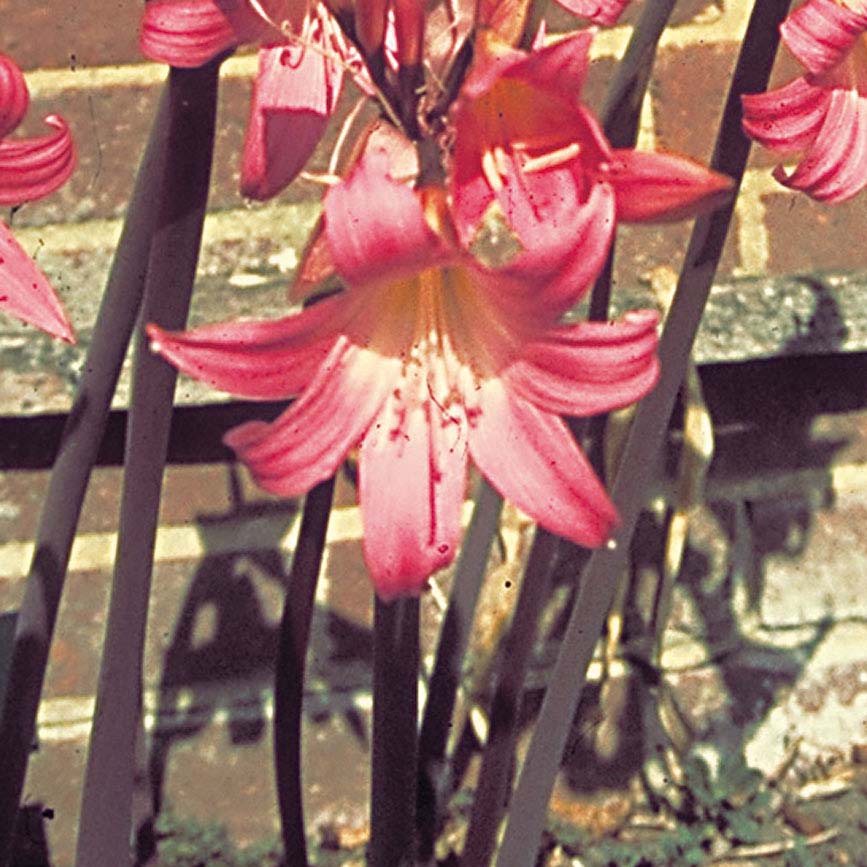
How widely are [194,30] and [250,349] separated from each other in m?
0.10

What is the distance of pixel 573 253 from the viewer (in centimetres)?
26

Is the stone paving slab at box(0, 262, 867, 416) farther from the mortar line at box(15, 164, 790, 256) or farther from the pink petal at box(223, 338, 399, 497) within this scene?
the pink petal at box(223, 338, 399, 497)

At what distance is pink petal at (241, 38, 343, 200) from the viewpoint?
1.11ft

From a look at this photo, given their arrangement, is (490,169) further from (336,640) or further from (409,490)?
(336,640)

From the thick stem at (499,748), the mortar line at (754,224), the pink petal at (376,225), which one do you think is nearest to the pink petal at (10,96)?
the pink petal at (376,225)

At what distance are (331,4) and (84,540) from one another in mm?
627

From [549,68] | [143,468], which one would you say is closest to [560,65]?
[549,68]

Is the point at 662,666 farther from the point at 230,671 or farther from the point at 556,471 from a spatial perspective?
the point at 556,471

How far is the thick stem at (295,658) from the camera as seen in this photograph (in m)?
0.47

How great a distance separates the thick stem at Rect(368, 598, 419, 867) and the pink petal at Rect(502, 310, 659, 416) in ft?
0.28

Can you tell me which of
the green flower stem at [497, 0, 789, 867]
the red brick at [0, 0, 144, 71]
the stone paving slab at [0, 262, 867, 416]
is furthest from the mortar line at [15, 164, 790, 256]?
the green flower stem at [497, 0, 789, 867]

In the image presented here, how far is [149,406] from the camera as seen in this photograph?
0.39 meters

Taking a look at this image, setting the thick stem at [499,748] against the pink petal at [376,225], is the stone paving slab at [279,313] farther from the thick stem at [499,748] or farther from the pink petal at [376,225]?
the pink petal at [376,225]

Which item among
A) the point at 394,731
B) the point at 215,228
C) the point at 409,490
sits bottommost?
the point at 215,228
